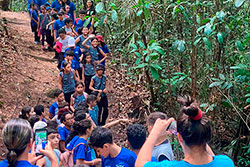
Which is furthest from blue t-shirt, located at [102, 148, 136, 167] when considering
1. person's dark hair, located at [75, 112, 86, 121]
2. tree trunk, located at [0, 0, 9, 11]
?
tree trunk, located at [0, 0, 9, 11]

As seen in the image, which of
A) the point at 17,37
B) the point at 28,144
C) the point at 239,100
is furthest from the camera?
the point at 17,37

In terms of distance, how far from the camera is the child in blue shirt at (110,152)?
3.45 metres

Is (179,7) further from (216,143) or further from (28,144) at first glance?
(28,144)

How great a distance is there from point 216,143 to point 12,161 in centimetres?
571

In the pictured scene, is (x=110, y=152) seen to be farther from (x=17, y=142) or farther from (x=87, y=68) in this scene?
(x=87, y=68)

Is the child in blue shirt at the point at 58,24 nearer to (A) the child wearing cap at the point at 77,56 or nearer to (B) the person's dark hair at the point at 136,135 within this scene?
(A) the child wearing cap at the point at 77,56

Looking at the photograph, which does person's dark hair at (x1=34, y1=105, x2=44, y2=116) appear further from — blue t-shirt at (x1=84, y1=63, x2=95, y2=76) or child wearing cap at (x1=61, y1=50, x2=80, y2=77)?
blue t-shirt at (x1=84, y1=63, x2=95, y2=76)

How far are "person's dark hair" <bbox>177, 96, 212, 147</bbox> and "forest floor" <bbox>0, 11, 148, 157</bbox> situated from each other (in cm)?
578

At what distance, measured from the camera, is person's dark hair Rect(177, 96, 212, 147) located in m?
2.44

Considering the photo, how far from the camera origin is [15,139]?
2.57 m

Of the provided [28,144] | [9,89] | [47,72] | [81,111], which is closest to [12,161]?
[28,144]

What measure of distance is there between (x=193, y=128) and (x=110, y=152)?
1.30 meters

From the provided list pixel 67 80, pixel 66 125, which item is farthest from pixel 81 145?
pixel 67 80

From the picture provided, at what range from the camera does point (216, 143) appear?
7426 millimetres
